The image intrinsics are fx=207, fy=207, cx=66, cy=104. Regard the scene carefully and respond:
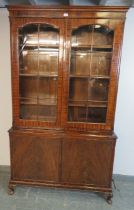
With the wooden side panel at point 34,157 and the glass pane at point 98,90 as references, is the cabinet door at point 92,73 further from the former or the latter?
the wooden side panel at point 34,157

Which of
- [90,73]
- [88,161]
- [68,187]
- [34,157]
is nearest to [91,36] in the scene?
[90,73]

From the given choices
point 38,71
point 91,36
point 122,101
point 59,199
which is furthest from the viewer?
point 122,101

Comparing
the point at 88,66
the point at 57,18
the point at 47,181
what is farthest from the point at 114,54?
the point at 47,181

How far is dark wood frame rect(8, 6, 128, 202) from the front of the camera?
2125mm

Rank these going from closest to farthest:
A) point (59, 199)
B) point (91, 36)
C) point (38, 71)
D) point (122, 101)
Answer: point (91, 36)
point (38, 71)
point (59, 199)
point (122, 101)

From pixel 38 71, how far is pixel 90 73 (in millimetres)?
588

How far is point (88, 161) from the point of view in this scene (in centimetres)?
239

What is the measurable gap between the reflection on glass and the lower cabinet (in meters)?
0.27

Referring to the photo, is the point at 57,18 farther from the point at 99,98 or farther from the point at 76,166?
the point at 76,166

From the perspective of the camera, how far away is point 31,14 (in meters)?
2.16

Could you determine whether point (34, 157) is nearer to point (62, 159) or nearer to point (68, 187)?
point (62, 159)

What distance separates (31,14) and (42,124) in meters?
1.20

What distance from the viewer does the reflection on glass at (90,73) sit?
225 centimetres

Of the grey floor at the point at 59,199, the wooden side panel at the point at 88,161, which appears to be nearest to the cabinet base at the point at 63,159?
the wooden side panel at the point at 88,161
